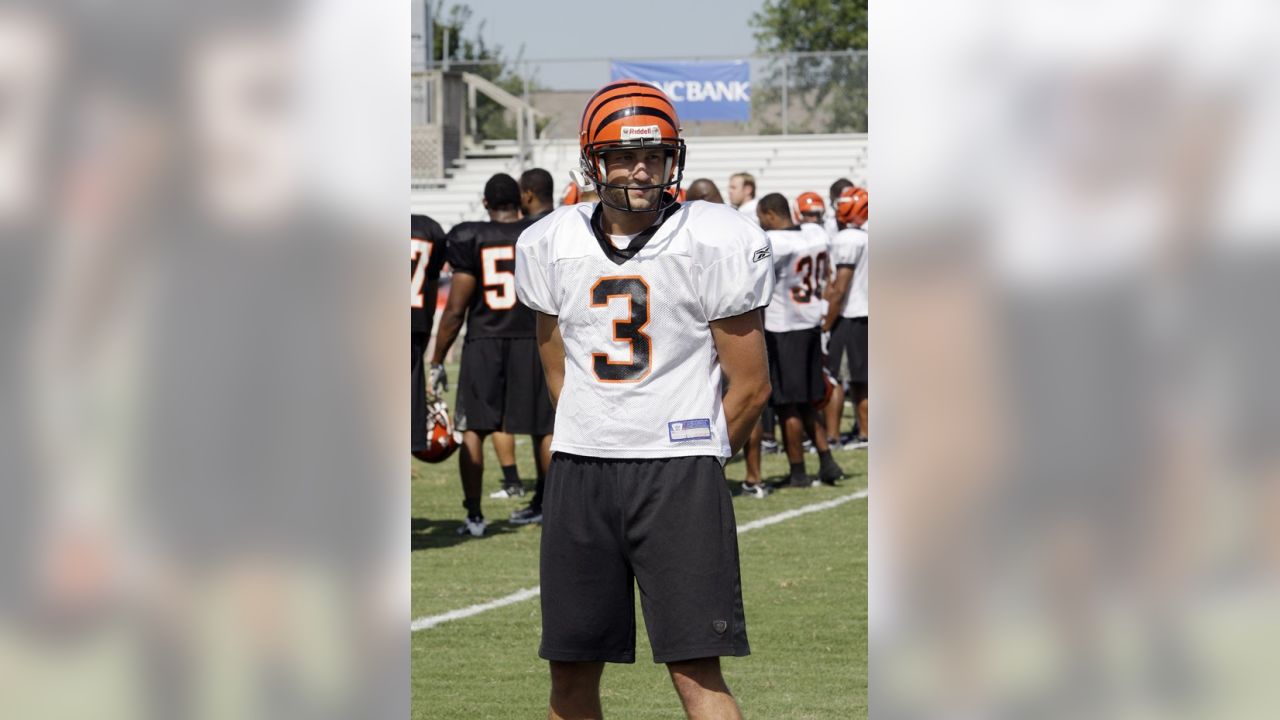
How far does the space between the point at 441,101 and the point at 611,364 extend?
2891 centimetres

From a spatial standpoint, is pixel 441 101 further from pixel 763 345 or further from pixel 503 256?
pixel 763 345

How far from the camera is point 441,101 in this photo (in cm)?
3216

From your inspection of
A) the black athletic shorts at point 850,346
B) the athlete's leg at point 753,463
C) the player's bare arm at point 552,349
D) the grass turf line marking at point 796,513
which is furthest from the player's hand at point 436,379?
the player's bare arm at point 552,349

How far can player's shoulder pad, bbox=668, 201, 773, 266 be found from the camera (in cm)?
384

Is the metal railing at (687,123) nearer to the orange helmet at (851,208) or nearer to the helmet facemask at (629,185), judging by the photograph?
the orange helmet at (851,208)

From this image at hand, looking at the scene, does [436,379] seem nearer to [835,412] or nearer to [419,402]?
[419,402]

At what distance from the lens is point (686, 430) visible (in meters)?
3.84

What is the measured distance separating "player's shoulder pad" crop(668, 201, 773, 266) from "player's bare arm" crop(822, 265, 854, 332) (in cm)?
880

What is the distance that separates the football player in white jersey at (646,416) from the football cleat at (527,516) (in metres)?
6.12
